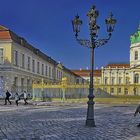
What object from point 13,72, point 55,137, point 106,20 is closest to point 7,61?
point 13,72

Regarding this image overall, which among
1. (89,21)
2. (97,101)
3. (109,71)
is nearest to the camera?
(89,21)

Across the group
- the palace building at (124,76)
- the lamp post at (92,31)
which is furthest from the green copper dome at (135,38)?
the lamp post at (92,31)

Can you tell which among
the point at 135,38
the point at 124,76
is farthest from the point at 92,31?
the point at 124,76

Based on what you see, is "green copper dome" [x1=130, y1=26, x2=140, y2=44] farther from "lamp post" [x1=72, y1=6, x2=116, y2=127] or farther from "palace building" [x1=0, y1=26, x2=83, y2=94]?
"lamp post" [x1=72, y1=6, x2=116, y2=127]

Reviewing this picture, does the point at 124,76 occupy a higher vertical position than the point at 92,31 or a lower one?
higher

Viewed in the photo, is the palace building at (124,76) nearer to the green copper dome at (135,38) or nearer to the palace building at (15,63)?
the green copper dome at (135,38)

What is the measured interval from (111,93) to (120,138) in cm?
2905

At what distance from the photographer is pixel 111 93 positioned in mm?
39500

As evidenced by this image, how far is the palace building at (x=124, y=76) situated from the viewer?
131 feet

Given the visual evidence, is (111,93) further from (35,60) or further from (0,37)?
(35,60)

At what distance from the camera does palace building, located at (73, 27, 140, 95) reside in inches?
1569

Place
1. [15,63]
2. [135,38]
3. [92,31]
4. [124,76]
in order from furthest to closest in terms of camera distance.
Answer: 1. [124,76]
2. [135,38]
3. [15,63]
4. [92,31]

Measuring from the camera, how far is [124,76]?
116938 millimetres

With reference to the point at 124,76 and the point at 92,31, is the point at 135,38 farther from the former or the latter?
the point at 92,31
